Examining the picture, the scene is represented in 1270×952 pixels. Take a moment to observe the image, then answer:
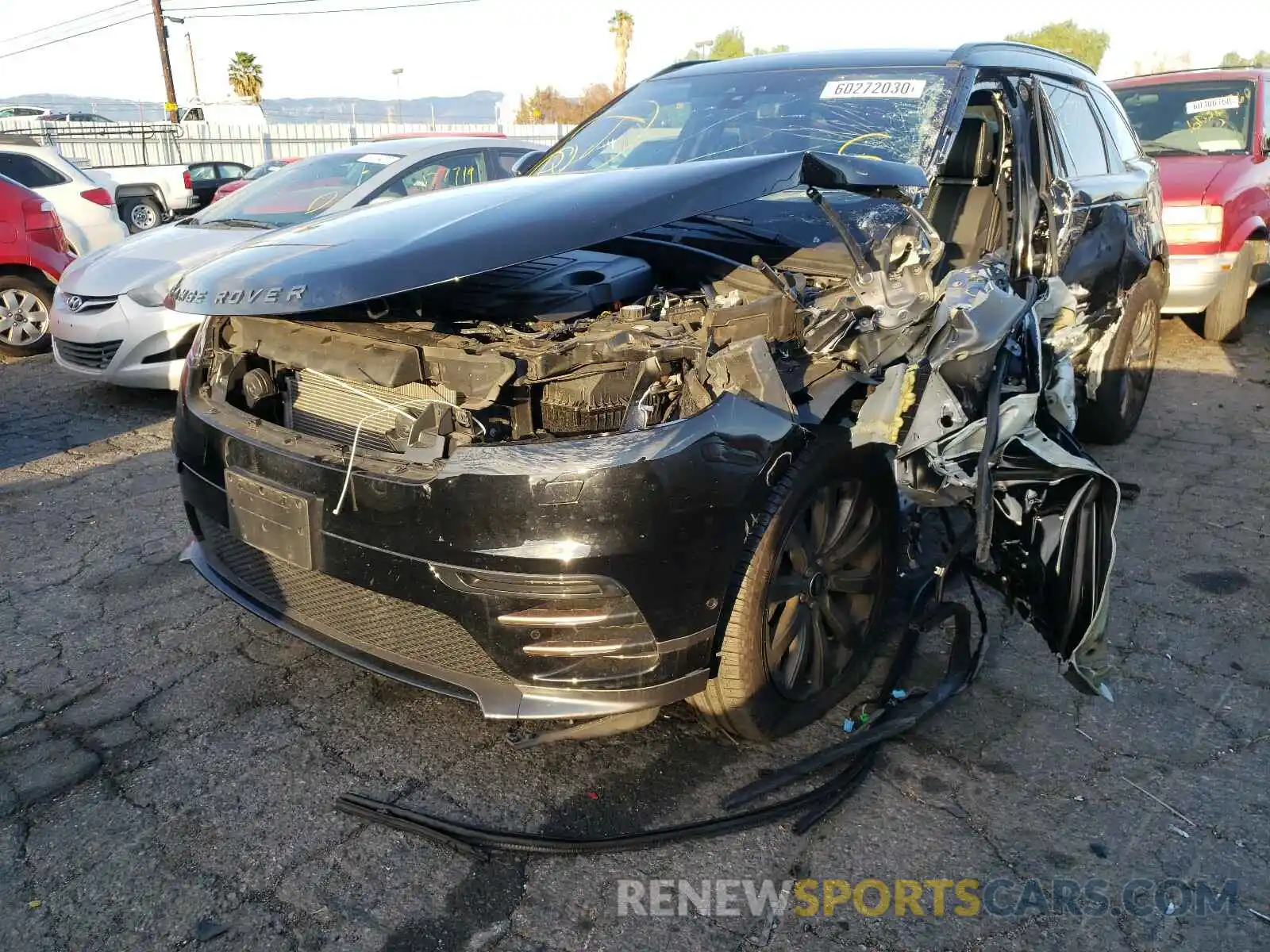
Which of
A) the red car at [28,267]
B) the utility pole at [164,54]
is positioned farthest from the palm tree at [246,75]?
the red car at [28,267]

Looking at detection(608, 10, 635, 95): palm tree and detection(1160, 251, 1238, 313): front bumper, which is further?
detection(608, 10, 635, 95): palm tree

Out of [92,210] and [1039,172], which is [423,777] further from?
[92,210]

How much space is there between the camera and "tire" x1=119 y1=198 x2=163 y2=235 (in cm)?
1483

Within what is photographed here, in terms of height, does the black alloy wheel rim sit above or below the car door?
below

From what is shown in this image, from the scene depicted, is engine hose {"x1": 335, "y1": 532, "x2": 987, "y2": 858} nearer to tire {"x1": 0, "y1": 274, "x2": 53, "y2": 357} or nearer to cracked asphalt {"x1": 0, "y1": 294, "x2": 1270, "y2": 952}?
cracked asphalt {"x1": 0, "y1": 294, "x2": 1270, "y2": 952}

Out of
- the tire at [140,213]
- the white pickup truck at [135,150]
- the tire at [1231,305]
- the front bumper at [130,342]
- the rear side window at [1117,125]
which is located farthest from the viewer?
the white pickup truck at [135,150]

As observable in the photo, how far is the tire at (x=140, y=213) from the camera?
1483 cm

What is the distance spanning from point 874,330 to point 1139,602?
1705 mm

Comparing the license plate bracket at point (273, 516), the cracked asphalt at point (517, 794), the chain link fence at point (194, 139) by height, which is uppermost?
the chain link fence at point (194, 139)

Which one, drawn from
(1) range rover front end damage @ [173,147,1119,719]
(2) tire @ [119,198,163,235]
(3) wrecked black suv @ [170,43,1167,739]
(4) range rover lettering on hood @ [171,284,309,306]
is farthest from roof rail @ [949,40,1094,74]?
(2) tire @ [119,198,163,235]

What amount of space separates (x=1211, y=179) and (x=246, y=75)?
45237 mm

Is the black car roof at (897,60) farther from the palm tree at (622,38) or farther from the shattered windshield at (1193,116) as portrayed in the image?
the palm tree at (622,38)

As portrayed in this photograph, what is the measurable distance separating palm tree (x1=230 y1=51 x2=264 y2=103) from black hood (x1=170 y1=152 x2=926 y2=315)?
153ft

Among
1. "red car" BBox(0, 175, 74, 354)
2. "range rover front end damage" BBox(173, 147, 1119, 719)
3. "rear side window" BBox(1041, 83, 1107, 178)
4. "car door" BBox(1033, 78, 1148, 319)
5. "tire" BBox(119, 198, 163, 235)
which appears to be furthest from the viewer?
"tire" BBox(119, 198, 163, 235)
